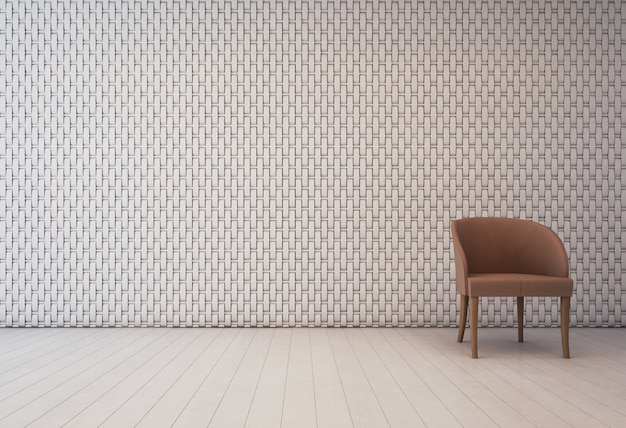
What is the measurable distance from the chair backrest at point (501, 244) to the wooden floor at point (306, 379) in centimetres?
59

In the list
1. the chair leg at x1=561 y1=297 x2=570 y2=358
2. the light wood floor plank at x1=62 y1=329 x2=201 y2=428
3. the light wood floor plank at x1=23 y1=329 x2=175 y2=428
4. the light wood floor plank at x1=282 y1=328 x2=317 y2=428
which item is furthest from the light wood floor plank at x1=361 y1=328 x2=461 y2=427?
the light wood floor plank at x1=23 y1=329 x2=175 y2=428

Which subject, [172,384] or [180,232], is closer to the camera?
[172,384]

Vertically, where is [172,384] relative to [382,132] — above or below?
below

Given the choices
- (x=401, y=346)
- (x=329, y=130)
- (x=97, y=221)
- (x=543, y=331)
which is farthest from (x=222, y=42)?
(x=543, y=331)

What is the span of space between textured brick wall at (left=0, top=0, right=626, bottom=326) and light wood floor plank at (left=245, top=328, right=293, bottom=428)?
1.08 metres

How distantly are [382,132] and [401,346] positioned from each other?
1877mm

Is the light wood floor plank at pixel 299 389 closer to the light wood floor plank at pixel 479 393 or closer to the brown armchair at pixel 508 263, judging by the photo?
the light wood floor plank at pixel 479 393

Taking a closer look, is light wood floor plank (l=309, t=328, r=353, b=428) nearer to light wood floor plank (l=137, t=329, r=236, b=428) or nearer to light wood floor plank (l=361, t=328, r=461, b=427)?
light wood floor plank (l=361, t=328, r=461, b=427)

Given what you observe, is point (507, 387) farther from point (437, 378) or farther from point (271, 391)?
point (271, 391)

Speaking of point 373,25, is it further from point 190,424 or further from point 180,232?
point 190,424

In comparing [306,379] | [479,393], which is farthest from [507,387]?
[306,379]

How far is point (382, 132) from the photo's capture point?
4883 mm

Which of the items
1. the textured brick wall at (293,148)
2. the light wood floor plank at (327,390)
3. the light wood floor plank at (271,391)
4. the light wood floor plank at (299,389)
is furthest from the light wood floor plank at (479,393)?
the textured brick wall at (293,148)

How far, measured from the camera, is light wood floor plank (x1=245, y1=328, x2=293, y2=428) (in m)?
2.46
